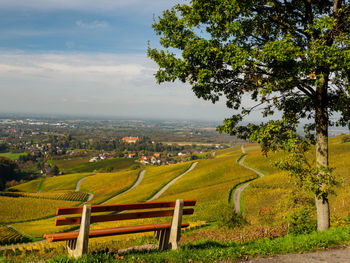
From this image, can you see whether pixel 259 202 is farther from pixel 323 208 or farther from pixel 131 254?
pixel 131 254

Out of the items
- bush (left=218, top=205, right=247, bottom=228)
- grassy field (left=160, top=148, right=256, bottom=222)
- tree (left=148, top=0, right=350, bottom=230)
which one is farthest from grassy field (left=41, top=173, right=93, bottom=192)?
tree (left=148, top=0, right=350, bottom=230)

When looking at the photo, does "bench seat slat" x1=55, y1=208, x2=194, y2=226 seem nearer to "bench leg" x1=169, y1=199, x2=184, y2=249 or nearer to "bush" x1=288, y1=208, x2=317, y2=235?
"bench leg" x1=169, y1=199, x2=184, y2=249

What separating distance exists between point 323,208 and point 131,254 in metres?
7.82

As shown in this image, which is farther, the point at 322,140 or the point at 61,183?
the point at 61,183

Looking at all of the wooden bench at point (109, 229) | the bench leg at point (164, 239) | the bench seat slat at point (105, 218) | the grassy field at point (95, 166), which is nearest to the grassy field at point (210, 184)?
the bench leg at point (164, 239)

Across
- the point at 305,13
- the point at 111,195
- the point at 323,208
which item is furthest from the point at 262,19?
the point at 111,195

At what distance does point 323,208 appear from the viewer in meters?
10.5

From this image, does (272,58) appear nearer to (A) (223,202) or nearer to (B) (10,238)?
(A) (223,202)

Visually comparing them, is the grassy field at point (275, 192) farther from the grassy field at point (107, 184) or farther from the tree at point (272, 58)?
the grassy field at point (107, 184)

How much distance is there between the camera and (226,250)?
26.2 feet

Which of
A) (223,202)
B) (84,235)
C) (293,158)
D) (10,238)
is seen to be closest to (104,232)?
(84,235)

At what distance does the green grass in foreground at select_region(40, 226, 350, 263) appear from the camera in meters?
7.07

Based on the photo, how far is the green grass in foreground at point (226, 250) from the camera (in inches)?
278

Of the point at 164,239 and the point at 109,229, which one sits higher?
the point at 109,229
